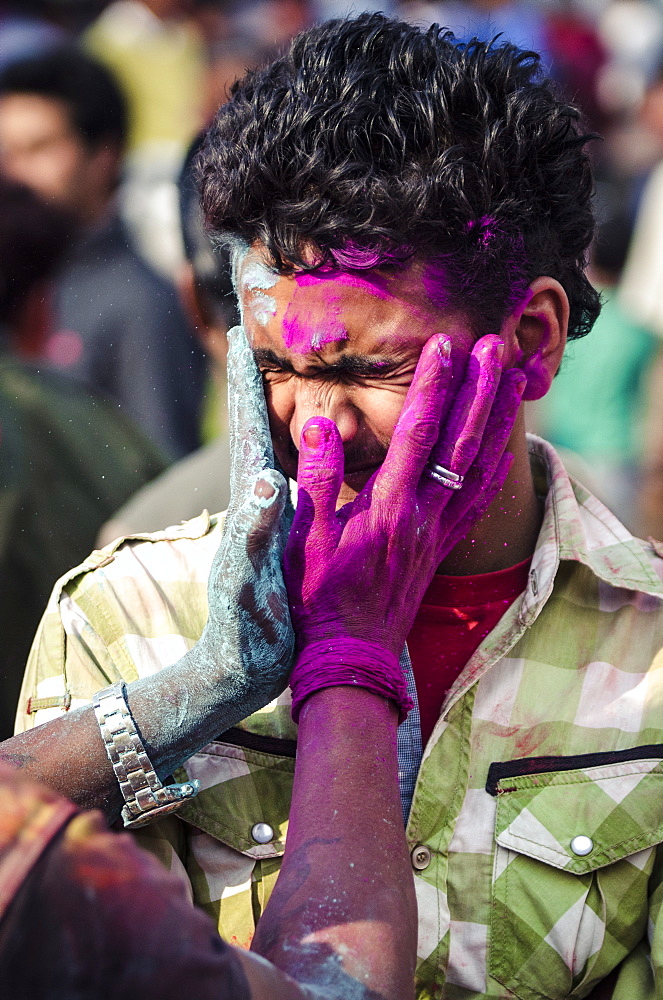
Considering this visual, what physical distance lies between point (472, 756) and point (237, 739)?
48cm

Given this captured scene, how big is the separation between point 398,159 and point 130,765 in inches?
49.4

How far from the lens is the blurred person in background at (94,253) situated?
146 inches

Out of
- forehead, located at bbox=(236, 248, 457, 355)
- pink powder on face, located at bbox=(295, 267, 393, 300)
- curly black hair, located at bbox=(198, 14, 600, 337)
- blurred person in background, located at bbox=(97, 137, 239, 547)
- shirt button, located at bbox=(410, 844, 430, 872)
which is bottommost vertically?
shirt button, located at bbox=(410, 844, 430, 872)

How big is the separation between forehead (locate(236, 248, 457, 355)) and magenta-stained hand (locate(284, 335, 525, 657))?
0.32 ft

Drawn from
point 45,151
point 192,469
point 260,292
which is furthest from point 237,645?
point 45,151

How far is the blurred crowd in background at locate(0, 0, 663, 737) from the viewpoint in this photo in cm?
359

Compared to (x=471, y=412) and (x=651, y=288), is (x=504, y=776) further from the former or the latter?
(x=651, y=288)

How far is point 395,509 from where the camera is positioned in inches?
70.9

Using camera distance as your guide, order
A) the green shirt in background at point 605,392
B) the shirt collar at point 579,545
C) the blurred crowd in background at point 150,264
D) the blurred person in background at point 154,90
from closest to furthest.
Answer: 1. the shirt collar at point 579,545
2. the blurred crowd in background at point 150,264
3. the blurred person in background at point 154,90
4. the green shirt in background at point 605,392

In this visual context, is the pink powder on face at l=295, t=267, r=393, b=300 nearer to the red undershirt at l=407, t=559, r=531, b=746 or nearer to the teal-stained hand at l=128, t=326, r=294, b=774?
the teal-stained hand at l=128, t=326, r=294, b=774

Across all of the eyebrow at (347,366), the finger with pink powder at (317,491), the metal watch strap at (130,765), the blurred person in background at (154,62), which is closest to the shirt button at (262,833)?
the metal watch strap at (130,765)

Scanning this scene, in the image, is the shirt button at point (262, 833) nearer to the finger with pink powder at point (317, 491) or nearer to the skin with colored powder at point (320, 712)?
the skin with colored powder at point (320, 712)

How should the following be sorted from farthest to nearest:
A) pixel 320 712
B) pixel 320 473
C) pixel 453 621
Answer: pixel 453 621 → pixel 320 473 → pixel 320 712

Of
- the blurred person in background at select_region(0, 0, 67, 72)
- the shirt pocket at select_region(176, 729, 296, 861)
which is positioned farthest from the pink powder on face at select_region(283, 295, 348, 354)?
the blurred person in background at select_region(0, 0, 67, 72)
